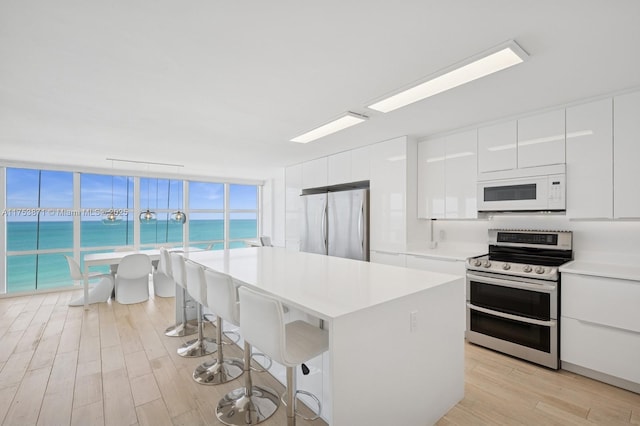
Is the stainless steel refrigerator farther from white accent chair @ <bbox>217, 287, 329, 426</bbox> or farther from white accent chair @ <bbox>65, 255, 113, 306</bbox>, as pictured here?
white accent chair @ <bbox>65, 255, 113, 306</bbox>

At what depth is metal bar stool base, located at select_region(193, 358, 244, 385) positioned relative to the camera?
2359 millimetres

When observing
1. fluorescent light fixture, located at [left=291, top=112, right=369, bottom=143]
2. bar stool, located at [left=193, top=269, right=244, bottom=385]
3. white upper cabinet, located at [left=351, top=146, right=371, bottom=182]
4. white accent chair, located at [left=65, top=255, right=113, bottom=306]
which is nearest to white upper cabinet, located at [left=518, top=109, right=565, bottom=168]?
fluorescent light fixture, located at [left=291, top=112, right=369, bottom=143]

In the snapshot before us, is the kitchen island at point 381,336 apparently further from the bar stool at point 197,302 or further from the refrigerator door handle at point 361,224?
the refrigerator door handle at point 361,224

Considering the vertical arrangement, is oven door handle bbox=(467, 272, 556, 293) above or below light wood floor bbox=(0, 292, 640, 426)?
above

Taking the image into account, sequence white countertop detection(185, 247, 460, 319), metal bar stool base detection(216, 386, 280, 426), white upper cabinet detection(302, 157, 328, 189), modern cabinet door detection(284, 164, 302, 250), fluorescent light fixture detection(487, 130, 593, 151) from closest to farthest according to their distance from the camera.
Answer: white countertop detection(185, 247, 460, 319)
metal bar stool base detection(216, 386, 280, 426)
fluorescent light fixture detection(487, 130, 593, 151)
white upper cabinet detection(302, 157, 328, 189)
modern cabinet door detection(284, 164, 302, 250)

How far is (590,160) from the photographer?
2553 millimetres

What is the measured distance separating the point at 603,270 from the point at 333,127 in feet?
8.93

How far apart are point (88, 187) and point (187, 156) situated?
8.76 feet

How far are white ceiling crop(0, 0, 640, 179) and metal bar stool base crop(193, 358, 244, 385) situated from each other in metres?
2.30

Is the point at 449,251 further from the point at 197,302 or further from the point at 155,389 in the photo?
the point at 155,389

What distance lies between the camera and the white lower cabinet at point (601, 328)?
85.9 inches

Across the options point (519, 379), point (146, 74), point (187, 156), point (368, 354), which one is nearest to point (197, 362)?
point (368, 354)

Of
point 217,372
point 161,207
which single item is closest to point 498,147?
point 217,372

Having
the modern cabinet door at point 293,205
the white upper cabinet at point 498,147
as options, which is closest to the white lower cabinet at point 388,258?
the white upper cabinet at point 498,147
